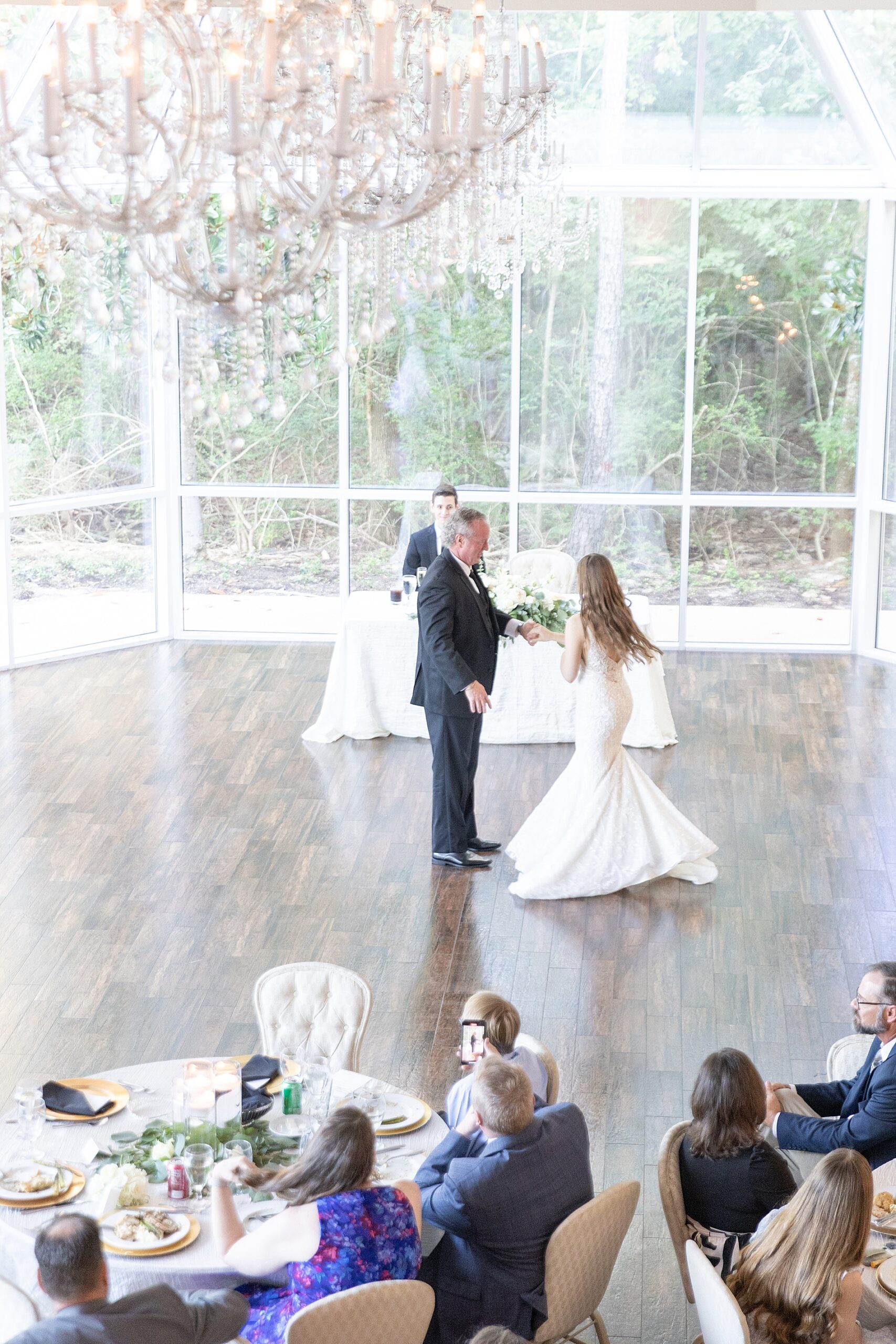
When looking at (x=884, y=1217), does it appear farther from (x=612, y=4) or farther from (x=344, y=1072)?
(x=612, y=4)

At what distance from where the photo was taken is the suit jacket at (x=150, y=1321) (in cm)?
302

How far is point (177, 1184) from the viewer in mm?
3852

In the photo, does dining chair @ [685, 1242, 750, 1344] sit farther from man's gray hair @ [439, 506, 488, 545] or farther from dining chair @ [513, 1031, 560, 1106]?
man's gray hair @ [439, 506, 488, 545]

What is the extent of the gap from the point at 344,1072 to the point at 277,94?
2.68 m

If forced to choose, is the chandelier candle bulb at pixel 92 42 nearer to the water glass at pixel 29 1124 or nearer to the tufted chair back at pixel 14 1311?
the water glass at pixel 29 1124

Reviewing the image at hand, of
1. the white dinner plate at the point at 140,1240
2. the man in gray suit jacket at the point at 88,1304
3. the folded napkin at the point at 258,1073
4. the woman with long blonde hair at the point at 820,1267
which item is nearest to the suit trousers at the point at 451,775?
the folded napkin at the point at 258,1073

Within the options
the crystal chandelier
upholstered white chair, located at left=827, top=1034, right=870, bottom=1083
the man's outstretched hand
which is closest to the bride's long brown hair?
the man's outstretched hand

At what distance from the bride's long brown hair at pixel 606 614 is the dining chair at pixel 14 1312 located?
13.9 feet

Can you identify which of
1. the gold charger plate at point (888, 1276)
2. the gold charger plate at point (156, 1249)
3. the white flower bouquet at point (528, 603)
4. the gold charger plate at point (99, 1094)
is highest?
the white flower bouquet at point (528, 603)

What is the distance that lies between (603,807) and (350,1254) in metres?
3.99

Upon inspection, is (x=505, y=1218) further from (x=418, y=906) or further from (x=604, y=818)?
(x=604, y=818)

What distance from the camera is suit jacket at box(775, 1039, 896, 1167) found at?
4.25 m

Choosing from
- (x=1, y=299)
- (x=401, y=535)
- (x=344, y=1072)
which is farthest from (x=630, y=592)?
(x=344, y=1072)

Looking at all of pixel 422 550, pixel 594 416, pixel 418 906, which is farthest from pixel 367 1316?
pixel 594 416
